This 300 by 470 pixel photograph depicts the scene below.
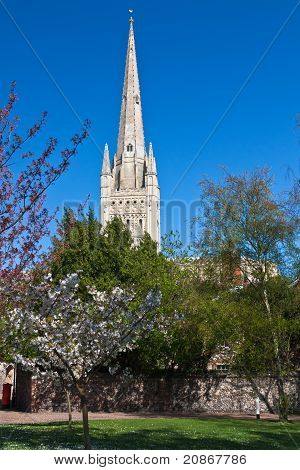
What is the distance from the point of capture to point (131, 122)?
115 meters

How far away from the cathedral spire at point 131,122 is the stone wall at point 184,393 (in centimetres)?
8359

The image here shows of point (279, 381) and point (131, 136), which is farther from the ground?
point (131, 136)

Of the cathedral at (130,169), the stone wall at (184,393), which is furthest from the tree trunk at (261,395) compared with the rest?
the cathedral at (130,169)

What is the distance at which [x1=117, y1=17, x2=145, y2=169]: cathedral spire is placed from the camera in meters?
115

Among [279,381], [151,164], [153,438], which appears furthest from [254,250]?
[151,164]

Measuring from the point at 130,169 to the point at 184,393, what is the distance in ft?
275

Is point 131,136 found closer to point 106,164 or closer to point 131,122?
point 131,122

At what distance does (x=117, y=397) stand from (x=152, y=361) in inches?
117

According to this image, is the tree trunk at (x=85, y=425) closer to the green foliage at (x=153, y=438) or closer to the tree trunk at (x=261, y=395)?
the green foliage at (x=153, y=438)

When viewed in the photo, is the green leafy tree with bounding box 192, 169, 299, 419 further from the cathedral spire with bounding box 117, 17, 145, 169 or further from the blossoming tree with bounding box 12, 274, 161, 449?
the cathedral spire with bounding box 117, 17, 145, 169

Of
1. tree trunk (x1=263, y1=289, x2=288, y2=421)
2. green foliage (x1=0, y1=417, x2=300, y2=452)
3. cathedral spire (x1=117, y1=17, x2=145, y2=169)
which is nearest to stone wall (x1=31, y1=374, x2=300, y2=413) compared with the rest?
tree trunk (x1=263, y1=289, x2=288, y2=421)

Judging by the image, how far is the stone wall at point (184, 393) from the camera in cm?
3441
